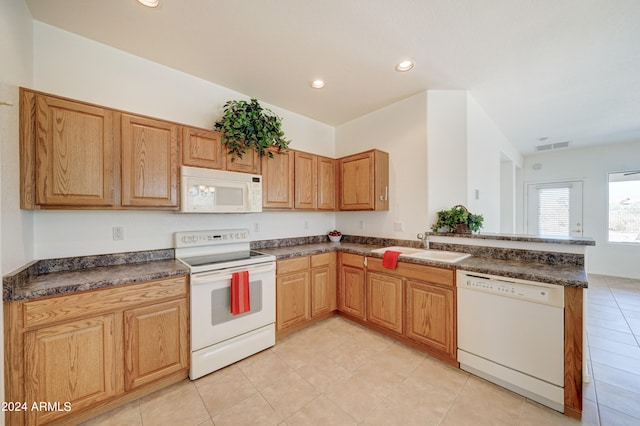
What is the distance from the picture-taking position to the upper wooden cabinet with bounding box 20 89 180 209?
5.41 ft

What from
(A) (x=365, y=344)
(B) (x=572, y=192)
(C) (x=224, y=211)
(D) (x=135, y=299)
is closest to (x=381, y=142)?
(C) (x=224, y=211)

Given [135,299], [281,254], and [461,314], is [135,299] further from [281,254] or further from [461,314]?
[461,314]

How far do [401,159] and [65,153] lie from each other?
324 centimetres

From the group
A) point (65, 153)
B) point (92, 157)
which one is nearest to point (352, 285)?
point (92, 157)

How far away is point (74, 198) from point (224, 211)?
3.51 ft

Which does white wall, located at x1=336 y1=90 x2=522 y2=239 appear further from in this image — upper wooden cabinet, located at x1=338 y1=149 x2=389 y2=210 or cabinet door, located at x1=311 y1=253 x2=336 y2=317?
cabinet door, located at x1=311 y1=253 x2=336 y2=317

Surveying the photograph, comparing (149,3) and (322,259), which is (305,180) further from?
(149,3)

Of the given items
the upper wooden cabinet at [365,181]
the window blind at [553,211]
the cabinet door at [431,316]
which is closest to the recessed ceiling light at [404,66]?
the upper wooden cabinet at [365,181]

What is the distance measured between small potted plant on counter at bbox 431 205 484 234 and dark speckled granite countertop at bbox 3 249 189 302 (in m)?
2.69

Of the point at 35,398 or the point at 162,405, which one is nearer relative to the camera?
the point at 35,398

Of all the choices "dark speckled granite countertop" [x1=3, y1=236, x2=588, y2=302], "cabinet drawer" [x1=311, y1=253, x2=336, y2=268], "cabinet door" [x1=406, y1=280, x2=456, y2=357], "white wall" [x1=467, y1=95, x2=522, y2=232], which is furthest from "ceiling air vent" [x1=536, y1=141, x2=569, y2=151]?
"cabinet drawer" [x1=311, y1=253, x2=336, y2=268]

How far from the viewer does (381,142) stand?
339 cm

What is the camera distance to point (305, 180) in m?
3.22

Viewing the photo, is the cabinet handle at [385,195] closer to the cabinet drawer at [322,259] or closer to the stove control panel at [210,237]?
the cabinet drawer at [322,259]
